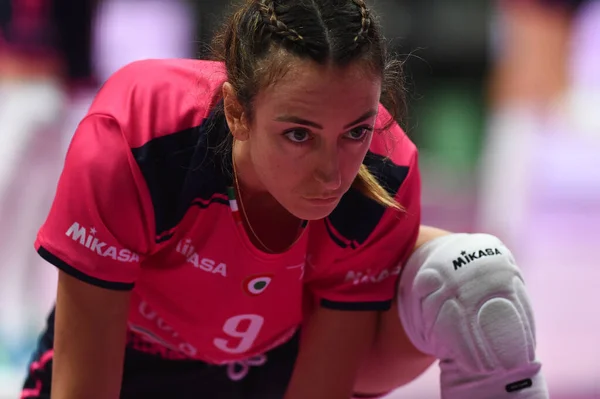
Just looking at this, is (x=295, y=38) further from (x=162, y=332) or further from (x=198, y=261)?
(x=162, y=332)

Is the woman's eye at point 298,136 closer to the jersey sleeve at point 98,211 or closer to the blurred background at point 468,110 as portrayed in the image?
the jersey sleeve at point 98,211

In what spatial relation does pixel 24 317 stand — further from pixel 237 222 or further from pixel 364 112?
pixel 364 112

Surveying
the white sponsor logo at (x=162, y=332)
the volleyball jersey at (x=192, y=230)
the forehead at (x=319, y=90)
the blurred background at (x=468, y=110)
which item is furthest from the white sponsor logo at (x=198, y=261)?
the blurred background at (x=468, y=110)

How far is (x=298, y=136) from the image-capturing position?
1.04 meters

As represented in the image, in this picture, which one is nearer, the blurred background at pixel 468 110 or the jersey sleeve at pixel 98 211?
the jersey sleeve at pixel 98 211

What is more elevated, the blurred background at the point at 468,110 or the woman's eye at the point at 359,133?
the woman's eye at the point at 359,133

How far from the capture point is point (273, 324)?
133 centimetres

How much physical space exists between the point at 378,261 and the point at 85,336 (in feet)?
1.31

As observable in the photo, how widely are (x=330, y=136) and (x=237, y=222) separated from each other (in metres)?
0.22

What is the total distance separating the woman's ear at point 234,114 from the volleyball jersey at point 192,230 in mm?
53

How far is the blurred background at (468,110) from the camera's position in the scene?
2.42 m

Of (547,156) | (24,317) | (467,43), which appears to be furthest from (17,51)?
(547,156)

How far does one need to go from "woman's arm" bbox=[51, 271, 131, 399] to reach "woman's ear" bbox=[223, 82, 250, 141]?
244 millimetres

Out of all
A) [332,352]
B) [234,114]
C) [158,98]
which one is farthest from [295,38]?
[332,352]
